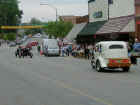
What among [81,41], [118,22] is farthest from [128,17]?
[81,41]

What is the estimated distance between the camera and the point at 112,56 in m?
23.0

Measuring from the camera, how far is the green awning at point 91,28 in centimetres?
5101

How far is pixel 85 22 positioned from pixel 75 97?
48.9 meters

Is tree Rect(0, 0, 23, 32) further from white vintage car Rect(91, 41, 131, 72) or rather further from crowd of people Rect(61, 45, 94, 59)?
white vintage car Rect(91, 41, 131, 72)

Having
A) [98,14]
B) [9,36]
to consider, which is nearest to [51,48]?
[98,14]

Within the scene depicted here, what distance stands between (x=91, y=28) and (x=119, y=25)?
1096 cm

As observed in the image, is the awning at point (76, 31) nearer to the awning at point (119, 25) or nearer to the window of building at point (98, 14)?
the window of building at point (98, 14)

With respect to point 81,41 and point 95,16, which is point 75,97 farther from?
point 81,41

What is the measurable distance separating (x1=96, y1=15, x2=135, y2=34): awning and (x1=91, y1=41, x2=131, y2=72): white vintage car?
18.5 m

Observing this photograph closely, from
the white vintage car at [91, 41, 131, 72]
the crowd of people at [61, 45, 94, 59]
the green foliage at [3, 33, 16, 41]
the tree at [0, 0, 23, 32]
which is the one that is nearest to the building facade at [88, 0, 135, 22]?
the crowd of people at [61, 45, 94, 59]

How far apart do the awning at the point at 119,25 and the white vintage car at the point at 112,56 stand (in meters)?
18.5

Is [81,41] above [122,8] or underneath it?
underneath

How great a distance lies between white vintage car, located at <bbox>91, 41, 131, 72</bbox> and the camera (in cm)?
2270

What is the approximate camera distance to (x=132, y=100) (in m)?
11.4
